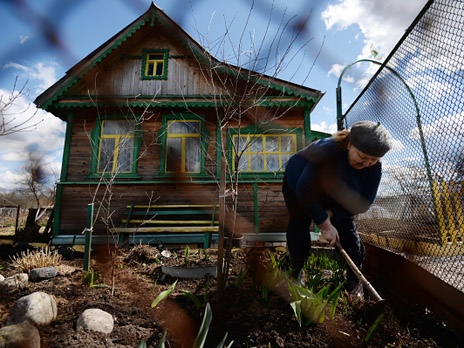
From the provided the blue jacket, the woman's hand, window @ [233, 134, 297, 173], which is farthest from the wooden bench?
the woman's hand

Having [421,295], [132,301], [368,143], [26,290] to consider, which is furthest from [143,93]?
[421,295]

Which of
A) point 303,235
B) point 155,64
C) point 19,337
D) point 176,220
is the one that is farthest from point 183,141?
point 19,337

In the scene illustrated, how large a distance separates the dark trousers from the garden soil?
39 cm

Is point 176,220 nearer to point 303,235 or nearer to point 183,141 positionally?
point 183,141

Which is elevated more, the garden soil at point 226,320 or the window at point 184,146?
the window at point 184,146

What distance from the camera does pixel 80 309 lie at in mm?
2148

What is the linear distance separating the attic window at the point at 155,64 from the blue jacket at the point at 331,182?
19.5 feet

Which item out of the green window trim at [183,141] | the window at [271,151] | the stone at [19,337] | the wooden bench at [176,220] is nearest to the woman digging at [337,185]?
the stone at [19,337]

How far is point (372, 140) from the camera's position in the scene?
2006mm

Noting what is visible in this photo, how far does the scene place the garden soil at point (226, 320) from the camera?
1678mm

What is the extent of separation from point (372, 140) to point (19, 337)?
2.36 metres

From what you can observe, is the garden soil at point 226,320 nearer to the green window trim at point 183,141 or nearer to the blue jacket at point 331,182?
the blue jacket at point 331,182

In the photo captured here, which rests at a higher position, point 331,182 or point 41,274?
point 331,182

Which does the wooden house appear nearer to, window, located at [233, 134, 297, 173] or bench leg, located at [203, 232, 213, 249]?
window, located at [233, 134, 297, 173]
